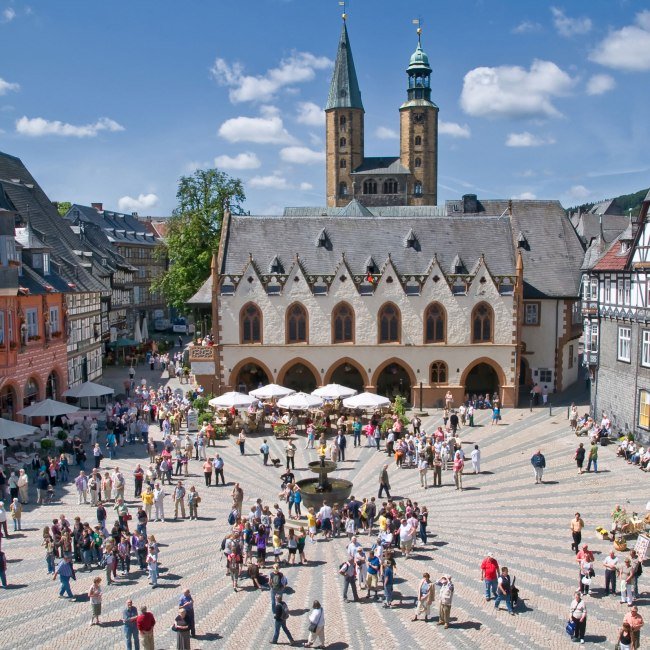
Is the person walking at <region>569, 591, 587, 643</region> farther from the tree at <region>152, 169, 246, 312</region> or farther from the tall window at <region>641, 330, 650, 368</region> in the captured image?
the tree at <region>152, 169, 246, 312</region>

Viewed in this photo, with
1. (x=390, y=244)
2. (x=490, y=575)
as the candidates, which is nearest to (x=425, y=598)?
(x=490, y=575)

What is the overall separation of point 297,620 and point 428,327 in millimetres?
31629

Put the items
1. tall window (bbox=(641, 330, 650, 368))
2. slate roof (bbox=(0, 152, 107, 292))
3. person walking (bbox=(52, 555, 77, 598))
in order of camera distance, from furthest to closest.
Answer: slate roof (bbox=(0, 152, 107, 292)) → tall window (bbox=(641, 330, 650, 368)) → person walking (bbox=(52, 555, 77, 598))

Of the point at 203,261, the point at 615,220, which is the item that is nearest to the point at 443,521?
the point at 203,261

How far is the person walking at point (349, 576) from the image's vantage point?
2072 cm

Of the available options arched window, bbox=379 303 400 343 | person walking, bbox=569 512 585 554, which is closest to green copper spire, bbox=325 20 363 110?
arched window, bbox=379 303 400 343

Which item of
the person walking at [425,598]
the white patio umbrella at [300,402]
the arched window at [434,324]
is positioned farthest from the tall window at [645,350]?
the person walking at [425,598]

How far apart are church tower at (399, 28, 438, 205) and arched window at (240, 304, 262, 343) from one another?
220 ft

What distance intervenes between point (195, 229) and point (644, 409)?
39074 mm

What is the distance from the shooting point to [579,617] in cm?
1795

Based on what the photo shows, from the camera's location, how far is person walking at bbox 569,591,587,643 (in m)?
17.9

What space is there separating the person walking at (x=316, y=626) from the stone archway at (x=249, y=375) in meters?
31.9

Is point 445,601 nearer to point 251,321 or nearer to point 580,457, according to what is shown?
point 580,457

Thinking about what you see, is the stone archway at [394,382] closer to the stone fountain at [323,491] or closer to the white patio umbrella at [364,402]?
the white patio umbrella at [364,402]
